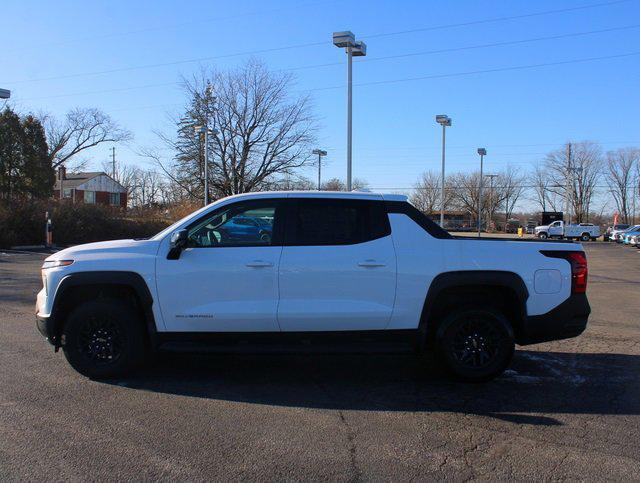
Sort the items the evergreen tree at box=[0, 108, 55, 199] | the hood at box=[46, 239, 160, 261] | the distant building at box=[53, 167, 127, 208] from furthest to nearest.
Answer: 1. the distant building at box=[53, 167, 127, 208]
2. the evergreen tree at box=[0, 108, 55, 199]
3. the hood at box=[46, 239, 160, 261]

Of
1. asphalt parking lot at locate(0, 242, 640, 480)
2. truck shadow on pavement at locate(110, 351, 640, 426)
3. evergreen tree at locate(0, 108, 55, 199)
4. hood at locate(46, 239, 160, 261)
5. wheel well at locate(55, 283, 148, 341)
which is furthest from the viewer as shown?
evergreen tree at locate(0, 108, 55, 199)

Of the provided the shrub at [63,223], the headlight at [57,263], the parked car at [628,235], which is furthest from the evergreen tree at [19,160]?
the parked car at [628,235]

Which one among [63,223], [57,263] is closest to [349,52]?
[57,263]

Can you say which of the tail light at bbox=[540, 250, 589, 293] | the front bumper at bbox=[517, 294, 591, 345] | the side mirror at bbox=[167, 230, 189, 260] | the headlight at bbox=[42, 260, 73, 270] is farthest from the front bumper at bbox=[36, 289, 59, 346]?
the tail light at bbox=[540, 250, 589, 293]

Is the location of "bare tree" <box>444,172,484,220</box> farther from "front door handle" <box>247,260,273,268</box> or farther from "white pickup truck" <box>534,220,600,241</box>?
"front door handle" <box>247,260,273,268</box>

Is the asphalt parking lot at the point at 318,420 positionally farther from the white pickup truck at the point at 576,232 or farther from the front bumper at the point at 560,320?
the white pickup truck at the point at 576,232

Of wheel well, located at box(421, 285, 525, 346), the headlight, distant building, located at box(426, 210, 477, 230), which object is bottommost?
wheel well, located at box(421, 285, 525, 346)

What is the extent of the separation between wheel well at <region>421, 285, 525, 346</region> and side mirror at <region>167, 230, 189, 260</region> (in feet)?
8.06

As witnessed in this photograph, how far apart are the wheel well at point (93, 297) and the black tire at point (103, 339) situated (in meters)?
0.08

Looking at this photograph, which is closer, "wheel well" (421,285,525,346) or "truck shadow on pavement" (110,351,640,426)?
"truck shadow on pavement" (110,351,640,426)

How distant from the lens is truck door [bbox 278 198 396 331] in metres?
5.20

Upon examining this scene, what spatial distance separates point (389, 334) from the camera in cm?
535

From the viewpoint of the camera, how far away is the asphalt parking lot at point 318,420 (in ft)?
12.2

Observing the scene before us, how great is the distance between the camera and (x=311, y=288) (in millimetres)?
5199
